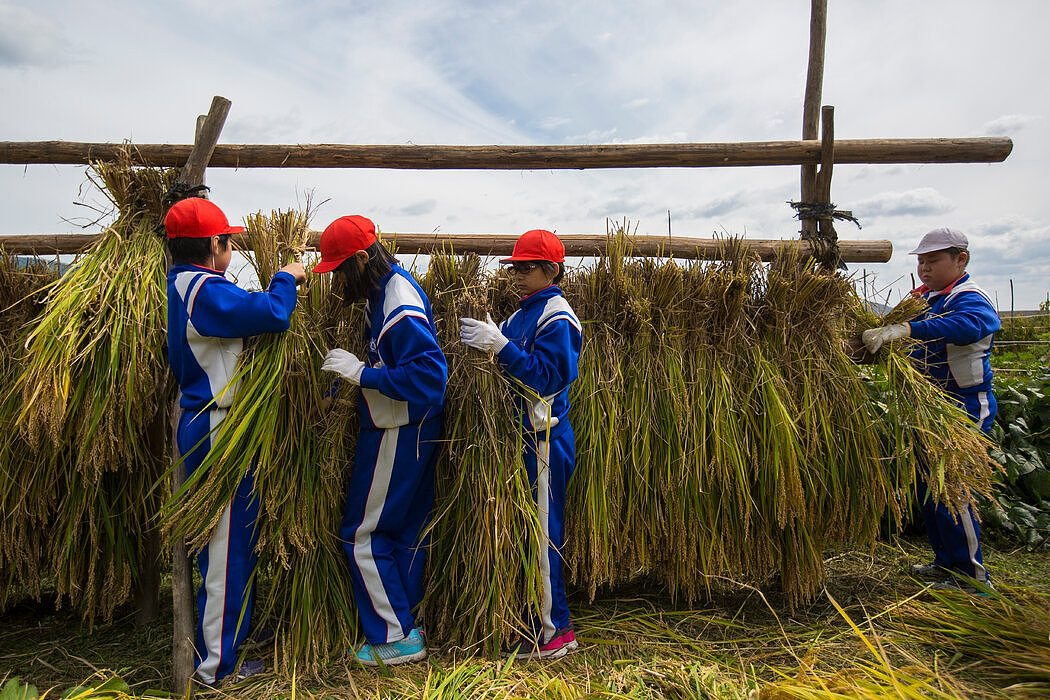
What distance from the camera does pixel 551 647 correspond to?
9.84 ft

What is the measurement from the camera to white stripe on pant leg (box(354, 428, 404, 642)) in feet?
9.32

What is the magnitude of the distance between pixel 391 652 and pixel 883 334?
9.35ft

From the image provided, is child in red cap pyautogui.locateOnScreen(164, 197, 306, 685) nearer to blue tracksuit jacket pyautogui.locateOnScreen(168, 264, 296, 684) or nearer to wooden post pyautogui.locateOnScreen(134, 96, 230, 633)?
blue tracksuit jacket pyautogui.locateOnScreen(168, 264, 296, 684)

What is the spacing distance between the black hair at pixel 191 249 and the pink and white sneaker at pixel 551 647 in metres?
2.11

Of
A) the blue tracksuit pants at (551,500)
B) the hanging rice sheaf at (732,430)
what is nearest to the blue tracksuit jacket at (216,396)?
the blue tracksuit pants at (551,500)

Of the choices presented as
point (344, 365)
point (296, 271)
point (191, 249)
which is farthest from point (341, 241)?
point (191, 249)

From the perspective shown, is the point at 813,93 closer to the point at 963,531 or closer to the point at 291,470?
the point at 963,531

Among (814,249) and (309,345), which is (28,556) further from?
(814,249)

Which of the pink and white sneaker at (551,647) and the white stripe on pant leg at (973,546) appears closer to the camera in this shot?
the pink and white sneaker at (551,647)

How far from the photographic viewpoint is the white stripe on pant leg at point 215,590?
2758 millimetres

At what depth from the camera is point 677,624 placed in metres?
3.31

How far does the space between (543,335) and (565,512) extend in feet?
2.93

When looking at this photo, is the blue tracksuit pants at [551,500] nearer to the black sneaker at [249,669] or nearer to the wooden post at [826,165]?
the black sneaker at [249,669]

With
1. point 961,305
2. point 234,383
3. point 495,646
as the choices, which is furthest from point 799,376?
point 234,383
